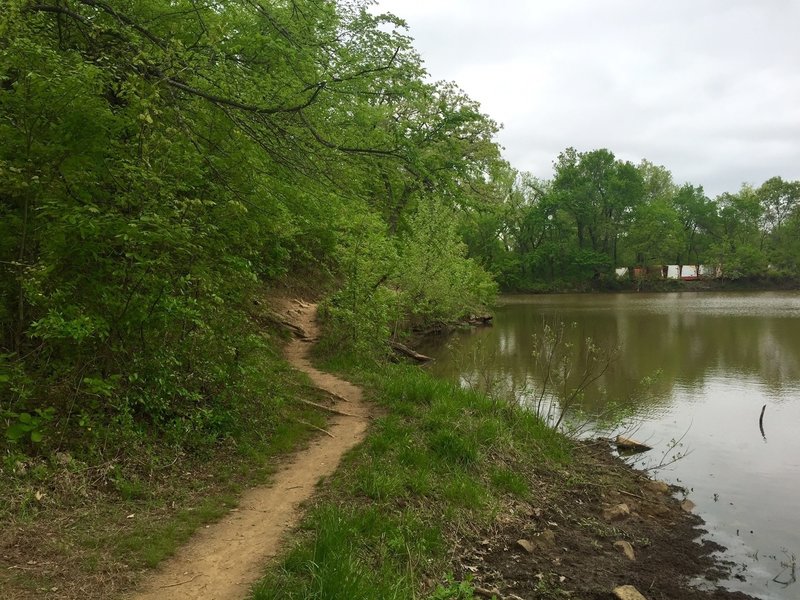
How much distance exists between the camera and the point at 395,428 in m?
8.13

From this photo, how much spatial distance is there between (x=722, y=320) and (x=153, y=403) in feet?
109

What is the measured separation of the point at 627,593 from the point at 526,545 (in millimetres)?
1075

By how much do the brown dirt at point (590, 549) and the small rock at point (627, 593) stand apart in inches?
3.5

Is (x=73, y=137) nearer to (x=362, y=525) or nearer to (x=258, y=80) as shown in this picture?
(x=258, y=80)

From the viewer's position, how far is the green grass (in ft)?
14.2

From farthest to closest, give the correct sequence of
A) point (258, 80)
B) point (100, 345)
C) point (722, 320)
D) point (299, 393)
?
1. point (722, 320)
2. point (299, 393)
3. point (258, 80)
4. point (100, 345)

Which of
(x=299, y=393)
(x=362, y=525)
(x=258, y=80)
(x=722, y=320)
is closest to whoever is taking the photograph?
(x=362, y=525)

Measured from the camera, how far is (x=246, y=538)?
487cm

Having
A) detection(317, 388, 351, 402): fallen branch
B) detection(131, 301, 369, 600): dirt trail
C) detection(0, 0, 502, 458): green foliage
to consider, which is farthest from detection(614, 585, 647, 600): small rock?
detection(317, 388, 351, 402): fallen branch

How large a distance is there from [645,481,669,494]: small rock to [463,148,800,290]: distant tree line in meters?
53.6

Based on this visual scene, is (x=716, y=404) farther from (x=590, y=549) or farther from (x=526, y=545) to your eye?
(x=526, y=545)

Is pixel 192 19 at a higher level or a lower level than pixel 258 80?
higher

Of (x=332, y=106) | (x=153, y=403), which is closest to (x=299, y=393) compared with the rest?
(x=153, y=403)

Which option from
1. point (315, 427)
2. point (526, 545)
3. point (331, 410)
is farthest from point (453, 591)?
point (331, 410)
